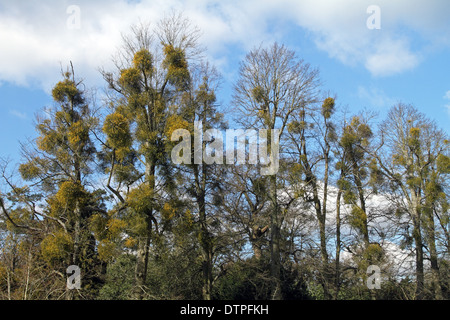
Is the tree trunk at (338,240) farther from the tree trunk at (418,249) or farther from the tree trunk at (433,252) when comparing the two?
the tree trunk at (433,252)

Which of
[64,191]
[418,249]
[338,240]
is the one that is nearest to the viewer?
[64,191]

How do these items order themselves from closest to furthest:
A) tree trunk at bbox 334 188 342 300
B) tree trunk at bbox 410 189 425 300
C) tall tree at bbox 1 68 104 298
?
tall tree at bbox 1 68 104 298
tree trunk at bbox 410 189 425 300
tree trunk at bbox 334 188 342 300

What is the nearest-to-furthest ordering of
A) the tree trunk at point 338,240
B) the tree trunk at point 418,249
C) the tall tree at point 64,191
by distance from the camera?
the tall tree at point 64,191, the tree trunk at point 418,249, the tree trunk at point 338,240

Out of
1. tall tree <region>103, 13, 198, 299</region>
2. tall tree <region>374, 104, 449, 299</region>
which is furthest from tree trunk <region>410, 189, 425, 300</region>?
tall tree <region>103, 13, 198, 299</region>

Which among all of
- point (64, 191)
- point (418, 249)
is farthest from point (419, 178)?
point (64, 191)

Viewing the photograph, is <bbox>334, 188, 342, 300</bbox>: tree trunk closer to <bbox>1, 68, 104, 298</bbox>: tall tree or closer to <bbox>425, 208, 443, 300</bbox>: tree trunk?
<bbox>425, 208, 443, 300</bbox>: tree trunk

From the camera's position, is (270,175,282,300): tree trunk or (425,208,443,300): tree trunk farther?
(425,208,443,300): tree trunk

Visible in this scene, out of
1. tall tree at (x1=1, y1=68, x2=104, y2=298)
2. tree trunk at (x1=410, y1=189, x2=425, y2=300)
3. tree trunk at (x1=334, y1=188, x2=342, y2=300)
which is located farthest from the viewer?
tree trunk at (x1=334, y1=188, x2=342, y2=300)

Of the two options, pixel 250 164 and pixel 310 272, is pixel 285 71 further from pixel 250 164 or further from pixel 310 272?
pixel 310 272

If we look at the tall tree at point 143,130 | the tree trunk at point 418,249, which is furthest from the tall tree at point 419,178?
the tall tree at point 143,130

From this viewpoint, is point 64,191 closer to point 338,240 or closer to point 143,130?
point 143,130
